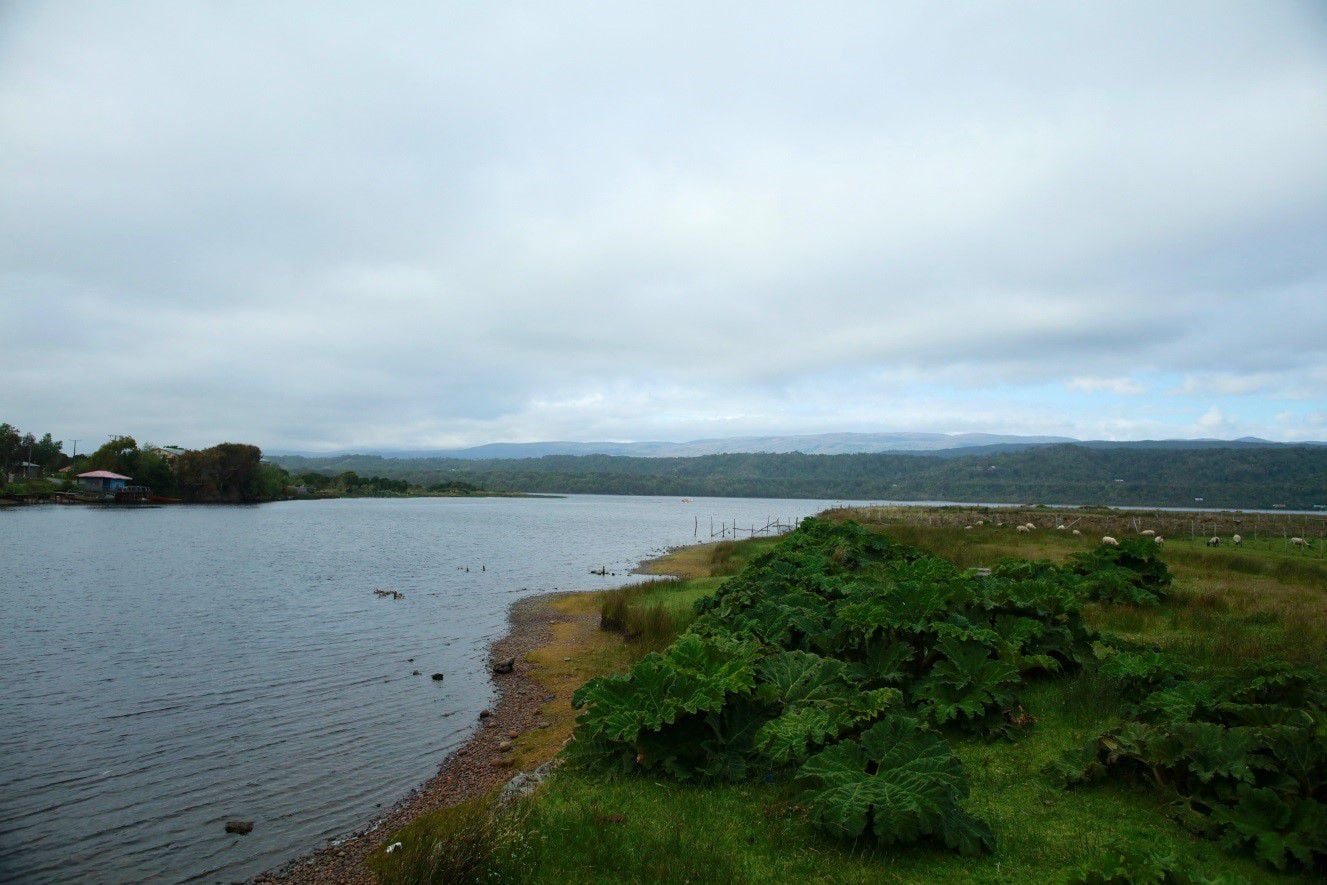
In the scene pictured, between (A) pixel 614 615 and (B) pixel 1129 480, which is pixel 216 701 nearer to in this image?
(A) pixel 614 615

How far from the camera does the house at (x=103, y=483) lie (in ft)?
329

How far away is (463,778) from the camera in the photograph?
1030 centimetres

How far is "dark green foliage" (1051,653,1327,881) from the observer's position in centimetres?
484

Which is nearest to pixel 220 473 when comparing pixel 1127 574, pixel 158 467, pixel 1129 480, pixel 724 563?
pixel 158 467

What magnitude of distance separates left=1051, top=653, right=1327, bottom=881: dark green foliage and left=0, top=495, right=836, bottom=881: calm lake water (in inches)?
341

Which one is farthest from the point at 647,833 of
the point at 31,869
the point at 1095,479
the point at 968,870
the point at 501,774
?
the point at 1095,479

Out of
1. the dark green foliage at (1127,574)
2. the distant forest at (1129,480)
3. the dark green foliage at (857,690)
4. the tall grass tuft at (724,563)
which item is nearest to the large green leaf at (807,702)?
the dark green foliage at (857,690)

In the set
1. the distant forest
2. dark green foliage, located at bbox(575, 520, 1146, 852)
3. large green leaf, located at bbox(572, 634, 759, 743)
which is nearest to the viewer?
dark green foliage, located at bbox(575, 520, 1146, 852)

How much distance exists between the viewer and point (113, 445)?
106 m

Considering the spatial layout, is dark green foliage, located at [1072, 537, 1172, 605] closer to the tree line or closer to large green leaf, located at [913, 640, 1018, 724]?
large green leaf, located at [913, 640, 1018, 724]

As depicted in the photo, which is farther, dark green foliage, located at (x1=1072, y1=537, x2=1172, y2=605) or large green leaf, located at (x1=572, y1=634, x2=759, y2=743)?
dark green foliage, located at (x1=1072, y1=537, x2=1172, y2=605)

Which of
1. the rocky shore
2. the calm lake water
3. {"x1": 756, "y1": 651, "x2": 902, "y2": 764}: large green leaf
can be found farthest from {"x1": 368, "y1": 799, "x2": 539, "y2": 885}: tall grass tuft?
the calm lake water

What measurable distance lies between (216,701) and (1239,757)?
51.8 feet

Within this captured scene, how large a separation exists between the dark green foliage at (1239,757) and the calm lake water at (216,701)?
28.4 ft
